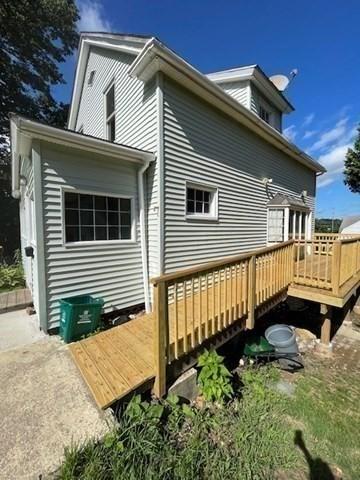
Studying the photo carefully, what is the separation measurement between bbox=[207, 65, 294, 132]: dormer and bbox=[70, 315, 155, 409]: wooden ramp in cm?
823

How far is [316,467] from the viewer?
2.68m

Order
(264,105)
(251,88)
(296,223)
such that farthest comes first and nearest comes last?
(296,223) → (264,105) → (251,88)

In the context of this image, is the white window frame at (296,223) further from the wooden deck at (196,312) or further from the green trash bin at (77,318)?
the green trash bin at (77,318)

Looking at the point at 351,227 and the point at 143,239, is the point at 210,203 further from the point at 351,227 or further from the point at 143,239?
the point at 351,227

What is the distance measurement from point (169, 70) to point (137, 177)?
7.42 ft

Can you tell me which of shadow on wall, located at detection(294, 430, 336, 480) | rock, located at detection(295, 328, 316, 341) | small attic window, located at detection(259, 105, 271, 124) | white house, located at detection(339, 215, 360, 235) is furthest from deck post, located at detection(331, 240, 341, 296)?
white house, located at detection(339, 215, 360, 235)

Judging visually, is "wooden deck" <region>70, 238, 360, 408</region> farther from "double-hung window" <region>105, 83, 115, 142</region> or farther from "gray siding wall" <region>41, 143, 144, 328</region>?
"double-hung window" <region>105, 83, 115, 142</region>

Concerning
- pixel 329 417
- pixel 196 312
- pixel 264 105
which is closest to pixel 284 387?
pixel 329 417

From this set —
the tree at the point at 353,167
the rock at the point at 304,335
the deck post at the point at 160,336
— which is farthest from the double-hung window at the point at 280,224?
the tree at the point at 353,167

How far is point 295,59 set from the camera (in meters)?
10.7

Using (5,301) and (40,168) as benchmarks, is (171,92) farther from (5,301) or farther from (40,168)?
(5,301)

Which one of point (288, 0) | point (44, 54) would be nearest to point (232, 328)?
point (288, 0)

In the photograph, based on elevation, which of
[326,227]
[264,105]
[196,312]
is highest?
[264,105]

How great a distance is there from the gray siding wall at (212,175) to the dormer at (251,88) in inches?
66.3
